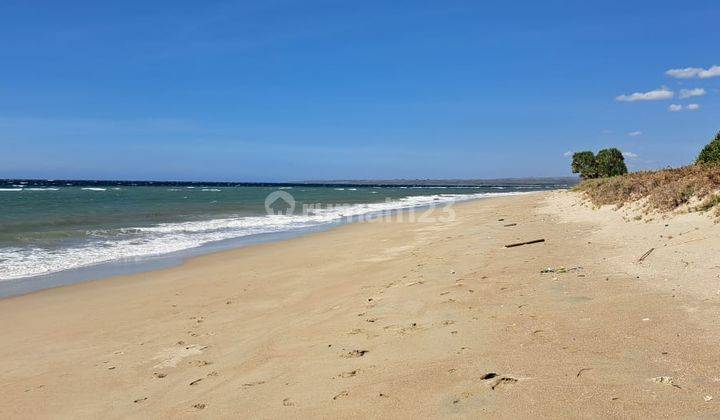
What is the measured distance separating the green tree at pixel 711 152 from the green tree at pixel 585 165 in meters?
29.1

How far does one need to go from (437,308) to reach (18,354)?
5.26 meters

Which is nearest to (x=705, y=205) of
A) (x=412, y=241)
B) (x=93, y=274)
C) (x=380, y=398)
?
(x=412, y=241)

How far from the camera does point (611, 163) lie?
153 feet

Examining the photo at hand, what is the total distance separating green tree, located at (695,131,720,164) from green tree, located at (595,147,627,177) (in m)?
27.0

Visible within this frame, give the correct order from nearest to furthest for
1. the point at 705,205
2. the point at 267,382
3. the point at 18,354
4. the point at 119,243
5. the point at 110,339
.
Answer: the point at 267,382
the point at 18,354
the point at 110,339
the point at 705,205
the point at 119,243

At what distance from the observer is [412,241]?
15.7 meters

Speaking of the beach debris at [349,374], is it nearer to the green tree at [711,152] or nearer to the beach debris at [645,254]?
the beach debris at [645,254]

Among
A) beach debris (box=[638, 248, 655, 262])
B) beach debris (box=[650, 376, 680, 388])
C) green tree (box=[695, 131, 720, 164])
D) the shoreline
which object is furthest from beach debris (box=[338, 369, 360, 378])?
green tree (box=[695, 131, 720, 164])

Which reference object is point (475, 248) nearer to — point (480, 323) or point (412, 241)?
point (412, 241)

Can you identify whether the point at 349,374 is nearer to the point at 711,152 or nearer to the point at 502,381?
the point at 502,381

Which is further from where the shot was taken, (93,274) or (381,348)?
(93,274)

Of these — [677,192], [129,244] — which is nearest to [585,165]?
[677,192]

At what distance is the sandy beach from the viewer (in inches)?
151

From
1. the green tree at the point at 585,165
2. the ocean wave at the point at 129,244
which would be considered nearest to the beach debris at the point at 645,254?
the ocean wave at the point at 129,244
